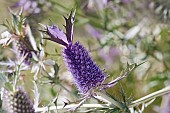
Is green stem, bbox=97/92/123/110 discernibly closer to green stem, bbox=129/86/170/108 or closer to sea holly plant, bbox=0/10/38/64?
green stem, bbox=129/86/170/108

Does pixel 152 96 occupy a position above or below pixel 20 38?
below

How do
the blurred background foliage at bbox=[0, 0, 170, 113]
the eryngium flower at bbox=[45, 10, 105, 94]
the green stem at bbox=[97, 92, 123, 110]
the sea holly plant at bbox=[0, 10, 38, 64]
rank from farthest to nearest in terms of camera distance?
the blurred background foliage at bbox=[0, 0, 170, 113], the sea holly plant at bbox=[0, 10, 38, 64], the green stem at bbox=[97, 92, 123, 110], the eryngium flower at bbox=[45, 10, 105, 94]

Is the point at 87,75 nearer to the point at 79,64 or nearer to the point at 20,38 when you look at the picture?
the point at 79,64

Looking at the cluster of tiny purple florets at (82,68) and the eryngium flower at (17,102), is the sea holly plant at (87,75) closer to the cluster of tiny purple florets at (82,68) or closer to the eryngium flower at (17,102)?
the cluster of tiny purple florets at (82,68)

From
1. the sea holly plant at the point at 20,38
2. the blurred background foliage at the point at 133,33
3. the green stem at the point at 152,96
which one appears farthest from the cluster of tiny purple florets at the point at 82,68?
the blurred background foliage at the point at 133,33

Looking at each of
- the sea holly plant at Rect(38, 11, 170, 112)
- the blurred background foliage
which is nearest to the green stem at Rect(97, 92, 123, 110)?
the sea holly plant at Rect(38, 11, 170, 112)

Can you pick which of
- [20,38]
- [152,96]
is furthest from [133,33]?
[152,96]
